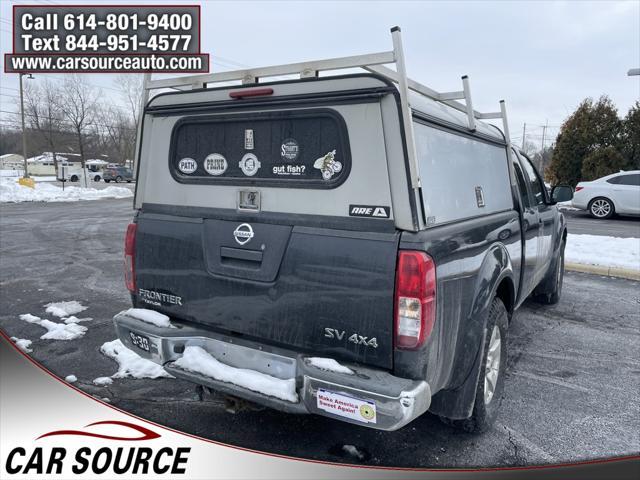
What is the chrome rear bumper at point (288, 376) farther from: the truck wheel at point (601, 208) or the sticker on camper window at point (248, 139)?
the truck wheel at point (601, 208)

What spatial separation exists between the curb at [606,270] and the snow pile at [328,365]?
720cm

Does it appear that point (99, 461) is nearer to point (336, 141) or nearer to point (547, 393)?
point (336, 141)

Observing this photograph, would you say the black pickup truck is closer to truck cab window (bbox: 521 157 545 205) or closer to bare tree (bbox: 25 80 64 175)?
truck cab window (bbox: 521 157 545 205)

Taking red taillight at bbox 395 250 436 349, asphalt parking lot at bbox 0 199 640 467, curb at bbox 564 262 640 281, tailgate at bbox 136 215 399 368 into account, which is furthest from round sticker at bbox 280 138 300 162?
curb at bbox 564 262 640 281

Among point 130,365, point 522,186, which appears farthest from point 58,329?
point 522,186

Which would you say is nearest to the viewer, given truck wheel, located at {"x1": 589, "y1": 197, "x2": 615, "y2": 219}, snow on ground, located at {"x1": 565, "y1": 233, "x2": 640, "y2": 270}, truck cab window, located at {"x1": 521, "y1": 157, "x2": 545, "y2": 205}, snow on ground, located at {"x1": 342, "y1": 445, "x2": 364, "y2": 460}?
snow on ground, located at {"x1": 342, "y1": 445, "x2": 364, "y2": 460}

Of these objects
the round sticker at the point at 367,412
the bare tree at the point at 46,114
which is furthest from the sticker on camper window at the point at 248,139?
the bare tree at the point at 46,114

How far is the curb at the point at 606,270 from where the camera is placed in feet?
25.6

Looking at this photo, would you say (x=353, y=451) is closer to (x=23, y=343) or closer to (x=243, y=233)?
(x=243, y=233)

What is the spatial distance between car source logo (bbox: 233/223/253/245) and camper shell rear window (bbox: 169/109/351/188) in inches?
10.8

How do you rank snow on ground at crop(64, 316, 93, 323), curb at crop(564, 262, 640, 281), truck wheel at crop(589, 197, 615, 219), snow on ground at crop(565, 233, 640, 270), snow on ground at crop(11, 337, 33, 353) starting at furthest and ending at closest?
truck wheel at crop(589, 197, 615, 219)
snow on ground at crop(565, 233, 640, 270)
curb at crop(564, 262, 640, 281)
snow on ground at crop(64, 316, 93, 323)
snow on ground at crop(11, 337, 33, 353)

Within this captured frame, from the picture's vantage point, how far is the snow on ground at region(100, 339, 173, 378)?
3.92 m

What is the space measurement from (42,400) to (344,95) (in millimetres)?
2661

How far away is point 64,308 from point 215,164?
143 inches
